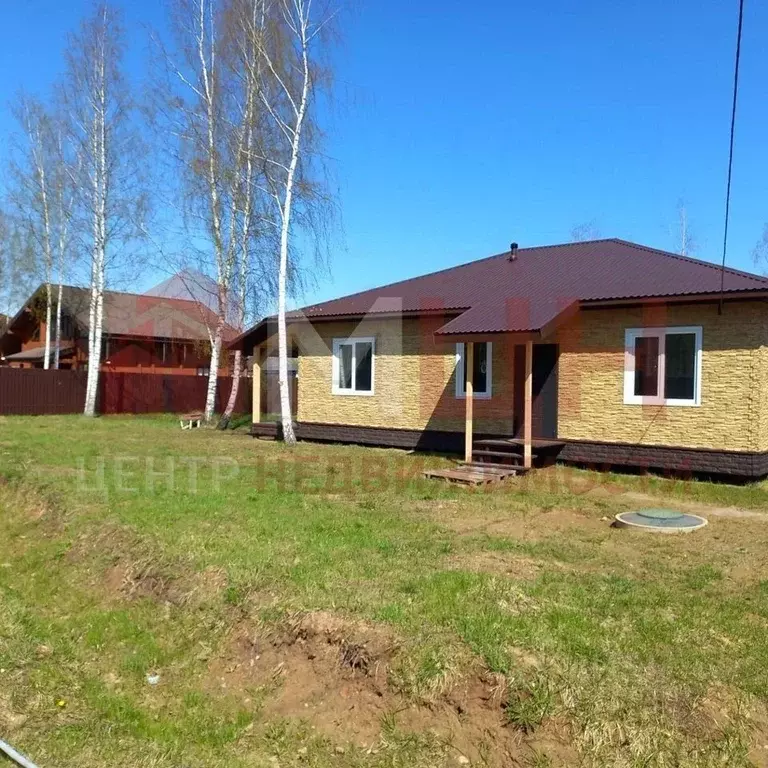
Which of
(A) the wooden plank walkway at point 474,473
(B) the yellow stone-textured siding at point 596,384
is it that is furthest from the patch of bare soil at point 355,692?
(B) the yellow stone-textured siding at point 596,384

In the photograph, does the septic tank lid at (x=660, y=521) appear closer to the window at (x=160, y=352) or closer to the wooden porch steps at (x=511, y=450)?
the wooden porch steps at (x=511, y=450)

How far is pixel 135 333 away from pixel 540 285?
22.8 meters

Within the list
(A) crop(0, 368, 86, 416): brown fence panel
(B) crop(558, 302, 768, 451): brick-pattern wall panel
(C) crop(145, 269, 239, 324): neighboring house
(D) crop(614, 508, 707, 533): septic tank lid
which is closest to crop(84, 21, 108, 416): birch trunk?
(A) crop(0, 368, 86, 416): brown fence panel

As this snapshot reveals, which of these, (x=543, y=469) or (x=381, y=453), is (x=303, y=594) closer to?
(x=543, y=469)

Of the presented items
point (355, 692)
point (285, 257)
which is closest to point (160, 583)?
point (355, 692)

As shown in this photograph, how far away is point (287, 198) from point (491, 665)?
1431 cm

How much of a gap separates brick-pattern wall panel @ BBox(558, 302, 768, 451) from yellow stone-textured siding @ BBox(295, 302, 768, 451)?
0.6 inches

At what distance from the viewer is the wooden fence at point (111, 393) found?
83.4 ft

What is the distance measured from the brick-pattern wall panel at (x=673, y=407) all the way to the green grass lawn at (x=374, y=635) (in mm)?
3112

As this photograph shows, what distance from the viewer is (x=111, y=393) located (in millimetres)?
27156

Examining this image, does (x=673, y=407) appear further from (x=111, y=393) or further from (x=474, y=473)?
(x=111, y=393)

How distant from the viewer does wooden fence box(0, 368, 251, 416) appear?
25422 mm

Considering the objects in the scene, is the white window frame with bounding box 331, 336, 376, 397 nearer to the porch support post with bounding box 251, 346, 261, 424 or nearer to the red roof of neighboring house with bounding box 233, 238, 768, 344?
the red roof of neighboring house with bounding box 233, 238, 768, 344

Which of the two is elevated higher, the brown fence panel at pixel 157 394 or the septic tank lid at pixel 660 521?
the brown fence panel at pixel 157 394
